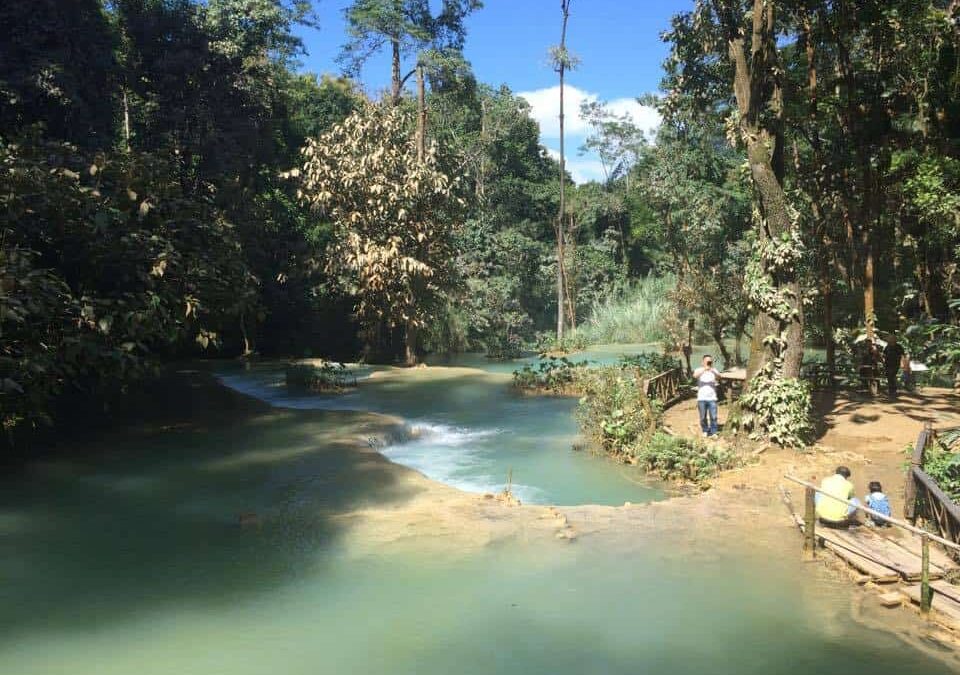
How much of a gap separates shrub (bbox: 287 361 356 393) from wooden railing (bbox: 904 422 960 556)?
16456 mm

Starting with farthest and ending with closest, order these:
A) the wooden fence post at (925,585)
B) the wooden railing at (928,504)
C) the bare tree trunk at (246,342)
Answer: the bare tree trunk at (246,342), the wooden railing at (928,504), the wooden fence post at (925,585)

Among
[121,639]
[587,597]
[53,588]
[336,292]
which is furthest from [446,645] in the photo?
[336,292]

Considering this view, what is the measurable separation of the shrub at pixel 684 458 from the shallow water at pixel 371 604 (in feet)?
11.1

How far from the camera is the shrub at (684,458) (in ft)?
43.5

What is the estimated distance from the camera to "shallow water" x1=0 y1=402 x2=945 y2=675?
7.12 m

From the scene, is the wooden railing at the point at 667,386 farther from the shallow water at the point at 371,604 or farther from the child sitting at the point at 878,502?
the shallow water at the point at 371,604

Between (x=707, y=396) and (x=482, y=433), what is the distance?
17.4ft

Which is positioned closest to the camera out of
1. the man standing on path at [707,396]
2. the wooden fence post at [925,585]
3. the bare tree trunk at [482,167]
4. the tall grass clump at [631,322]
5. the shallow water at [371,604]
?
the shallow water at [371,604]

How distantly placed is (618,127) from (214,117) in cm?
3135

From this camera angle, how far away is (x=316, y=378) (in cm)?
2328

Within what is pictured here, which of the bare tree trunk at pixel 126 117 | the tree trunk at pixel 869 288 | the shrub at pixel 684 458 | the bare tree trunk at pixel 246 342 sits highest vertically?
the bare tree trunk at pixel 126 117

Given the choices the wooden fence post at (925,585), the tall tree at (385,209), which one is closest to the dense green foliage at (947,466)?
the wooden fence post at (925,585)

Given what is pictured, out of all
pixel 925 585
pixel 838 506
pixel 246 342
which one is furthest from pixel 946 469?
pixel 246 342

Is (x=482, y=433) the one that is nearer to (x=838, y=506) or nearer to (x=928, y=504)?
(x=838, y=506)
